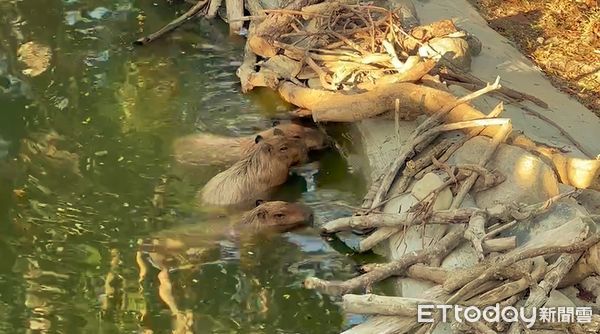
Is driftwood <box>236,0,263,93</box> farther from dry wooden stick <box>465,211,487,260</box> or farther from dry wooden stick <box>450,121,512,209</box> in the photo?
dry wooden stick <box>465,211,487,260</box>

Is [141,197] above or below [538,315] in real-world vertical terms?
below

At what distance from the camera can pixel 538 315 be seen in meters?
5.26

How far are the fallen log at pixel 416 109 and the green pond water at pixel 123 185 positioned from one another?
0.48 meters

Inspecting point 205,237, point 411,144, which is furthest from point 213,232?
point 411,144

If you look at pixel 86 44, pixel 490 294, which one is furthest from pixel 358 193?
pixel 86 44

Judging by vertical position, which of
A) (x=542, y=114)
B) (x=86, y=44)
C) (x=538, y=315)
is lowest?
(x=86, y=44)

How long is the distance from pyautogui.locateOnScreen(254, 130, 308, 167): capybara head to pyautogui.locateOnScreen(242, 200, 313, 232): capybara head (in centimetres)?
75

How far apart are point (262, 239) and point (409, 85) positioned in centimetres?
170

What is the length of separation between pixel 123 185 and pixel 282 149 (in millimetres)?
1326

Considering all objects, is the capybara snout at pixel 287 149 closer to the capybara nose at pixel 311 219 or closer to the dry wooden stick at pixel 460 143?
the capybara nose at pixel 311 219

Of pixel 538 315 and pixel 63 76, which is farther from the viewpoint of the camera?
pixel 63 76

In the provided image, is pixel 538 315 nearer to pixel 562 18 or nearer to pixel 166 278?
pixel 166 278

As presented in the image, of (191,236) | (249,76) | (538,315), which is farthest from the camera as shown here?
(249,76)

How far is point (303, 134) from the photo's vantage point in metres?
8.12
